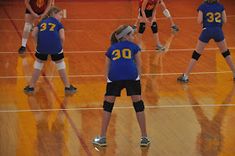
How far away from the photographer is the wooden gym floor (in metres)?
8.55

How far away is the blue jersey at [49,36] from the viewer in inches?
417

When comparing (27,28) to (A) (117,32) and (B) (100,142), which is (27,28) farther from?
(A) (117,32)

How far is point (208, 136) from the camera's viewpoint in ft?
29.2

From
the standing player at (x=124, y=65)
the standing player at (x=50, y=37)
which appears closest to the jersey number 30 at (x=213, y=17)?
the standing player at (x=50, y=37)

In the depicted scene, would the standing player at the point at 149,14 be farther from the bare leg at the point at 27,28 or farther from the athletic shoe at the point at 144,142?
the athletic shoe at the point at 144,142

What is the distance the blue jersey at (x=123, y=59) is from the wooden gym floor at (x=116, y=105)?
107 cm

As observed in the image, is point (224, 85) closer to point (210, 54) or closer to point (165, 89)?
Result: point (165, 89)

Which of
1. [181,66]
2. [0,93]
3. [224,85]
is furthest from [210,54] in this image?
[0,93]

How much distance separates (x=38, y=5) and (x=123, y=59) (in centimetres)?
608

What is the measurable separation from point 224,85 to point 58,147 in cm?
444

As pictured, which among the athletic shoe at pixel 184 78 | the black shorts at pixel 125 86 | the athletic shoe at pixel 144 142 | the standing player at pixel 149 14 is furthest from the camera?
the standing player at pixel 149 14

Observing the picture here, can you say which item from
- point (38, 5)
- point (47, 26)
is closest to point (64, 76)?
point (47, 26)

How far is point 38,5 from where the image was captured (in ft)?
45.0

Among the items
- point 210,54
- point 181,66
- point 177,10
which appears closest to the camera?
point 181,66
